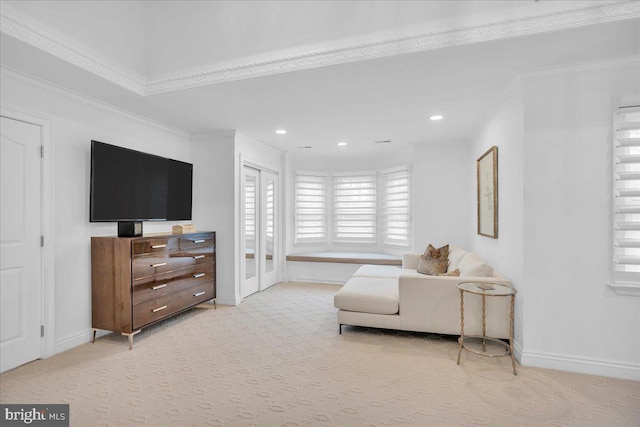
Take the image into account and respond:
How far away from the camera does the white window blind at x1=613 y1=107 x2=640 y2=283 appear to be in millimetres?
2475

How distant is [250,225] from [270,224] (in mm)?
616

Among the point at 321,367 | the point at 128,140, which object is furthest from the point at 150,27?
the point at 321,367

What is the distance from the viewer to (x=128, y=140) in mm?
3898

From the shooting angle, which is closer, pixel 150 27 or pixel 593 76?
pixel 593 76

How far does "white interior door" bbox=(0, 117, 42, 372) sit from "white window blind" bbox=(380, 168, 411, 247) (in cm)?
514

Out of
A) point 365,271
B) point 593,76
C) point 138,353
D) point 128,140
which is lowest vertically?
point 138,353

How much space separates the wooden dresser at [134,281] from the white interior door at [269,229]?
1.78 m

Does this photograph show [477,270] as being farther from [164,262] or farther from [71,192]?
[71,192]

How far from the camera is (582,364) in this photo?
2648 mm

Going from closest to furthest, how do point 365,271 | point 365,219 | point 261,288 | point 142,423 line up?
1. point 142,423
2. point 365,271
3. point 261,288
4. point 365,219

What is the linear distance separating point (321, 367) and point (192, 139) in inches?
147

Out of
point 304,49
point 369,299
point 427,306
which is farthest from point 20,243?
point 427,306

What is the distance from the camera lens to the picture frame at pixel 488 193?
11.6 feet

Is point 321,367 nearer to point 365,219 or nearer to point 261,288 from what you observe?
point 261,288
